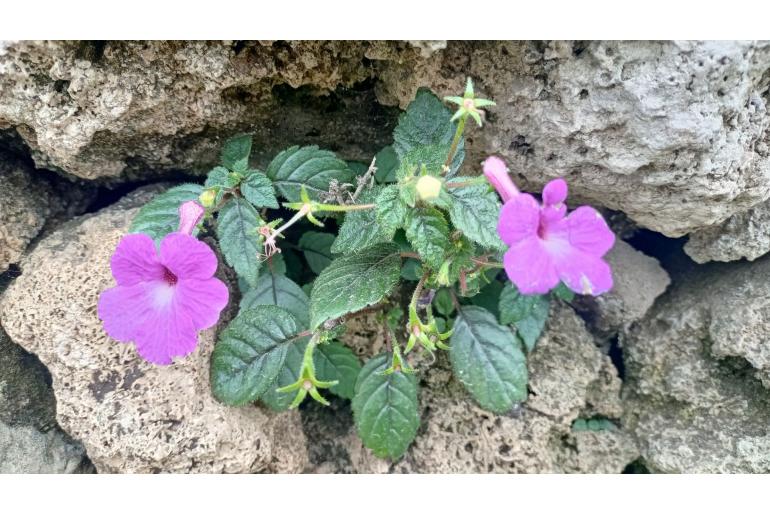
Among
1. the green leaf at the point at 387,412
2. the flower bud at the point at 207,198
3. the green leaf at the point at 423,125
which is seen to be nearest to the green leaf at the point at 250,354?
the green leaf at the point at 387,412

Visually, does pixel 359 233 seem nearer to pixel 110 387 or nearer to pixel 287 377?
pixel 287 377

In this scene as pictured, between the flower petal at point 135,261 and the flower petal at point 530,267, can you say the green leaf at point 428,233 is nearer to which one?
the flower petal at point 530,267

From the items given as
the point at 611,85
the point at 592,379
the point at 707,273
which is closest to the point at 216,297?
the point at 611,85

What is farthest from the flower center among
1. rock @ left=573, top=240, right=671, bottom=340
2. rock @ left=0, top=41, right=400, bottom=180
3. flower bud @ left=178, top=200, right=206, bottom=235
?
rock @ left=573, top=240, right=671, bottom=340

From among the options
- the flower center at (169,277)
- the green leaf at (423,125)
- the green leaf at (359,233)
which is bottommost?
the flower center at (169,277)

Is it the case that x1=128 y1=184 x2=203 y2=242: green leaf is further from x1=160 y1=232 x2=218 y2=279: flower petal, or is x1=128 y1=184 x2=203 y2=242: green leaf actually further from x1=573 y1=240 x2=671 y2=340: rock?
x1=573 y1=240 x2=671 y2=340: rock

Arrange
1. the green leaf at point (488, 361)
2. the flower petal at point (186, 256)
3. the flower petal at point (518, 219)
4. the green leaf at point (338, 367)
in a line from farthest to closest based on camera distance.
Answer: the green leaf at point (338, 367) < the green leaf at point (488, 361) < the flower petal at point (186, 256) < the flower petal at point (518, 219)

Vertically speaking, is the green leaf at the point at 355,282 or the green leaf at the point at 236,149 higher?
the green leaf at the point at 236,149
